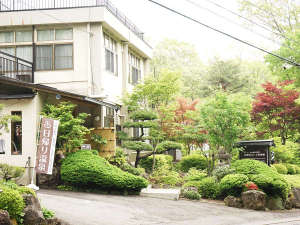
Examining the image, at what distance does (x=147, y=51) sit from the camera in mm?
28438

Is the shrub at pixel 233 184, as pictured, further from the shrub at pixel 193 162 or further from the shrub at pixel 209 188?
the shrub at pixel 193 162

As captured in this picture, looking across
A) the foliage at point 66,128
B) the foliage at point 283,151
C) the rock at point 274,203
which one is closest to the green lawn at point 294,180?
the rock at point 274,203

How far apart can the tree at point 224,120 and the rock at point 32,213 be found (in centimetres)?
961

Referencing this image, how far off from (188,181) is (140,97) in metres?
5.20

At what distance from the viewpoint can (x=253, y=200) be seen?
1446cm

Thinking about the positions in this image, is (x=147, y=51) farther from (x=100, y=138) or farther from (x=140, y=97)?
(x=100, y=138)

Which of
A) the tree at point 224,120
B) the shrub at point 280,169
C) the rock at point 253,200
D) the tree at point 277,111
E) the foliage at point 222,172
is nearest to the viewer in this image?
the rock at point 253,200

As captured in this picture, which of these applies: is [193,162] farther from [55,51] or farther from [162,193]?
[55,51]

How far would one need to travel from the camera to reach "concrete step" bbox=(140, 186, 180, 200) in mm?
15320

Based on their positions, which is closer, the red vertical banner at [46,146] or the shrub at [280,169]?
the red vertical banner at [46,146]

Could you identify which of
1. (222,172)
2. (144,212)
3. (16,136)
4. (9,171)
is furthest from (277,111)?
(9,171)

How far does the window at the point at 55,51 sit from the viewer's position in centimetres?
2011

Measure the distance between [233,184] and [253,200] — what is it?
91 centimetres

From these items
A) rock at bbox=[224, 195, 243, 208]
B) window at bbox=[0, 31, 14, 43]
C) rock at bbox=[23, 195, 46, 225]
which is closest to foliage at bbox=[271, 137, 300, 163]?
rock at bbox=[224, 195, 243, 208]
